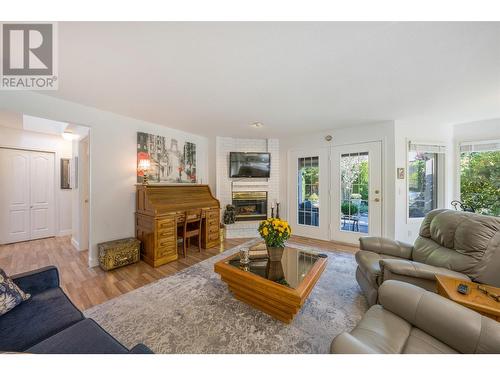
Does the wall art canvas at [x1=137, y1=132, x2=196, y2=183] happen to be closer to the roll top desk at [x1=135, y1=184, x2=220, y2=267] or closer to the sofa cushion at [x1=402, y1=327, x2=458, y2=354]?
the roll top desk at [x1=135, y1=184, x2=220, y2=267]

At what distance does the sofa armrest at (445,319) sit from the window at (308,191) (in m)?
3.13

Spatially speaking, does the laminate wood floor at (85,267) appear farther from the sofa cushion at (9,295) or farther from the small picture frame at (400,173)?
the small picture frame at (400,173)

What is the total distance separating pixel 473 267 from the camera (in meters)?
1.53

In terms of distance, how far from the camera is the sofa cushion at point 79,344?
35.7 inches

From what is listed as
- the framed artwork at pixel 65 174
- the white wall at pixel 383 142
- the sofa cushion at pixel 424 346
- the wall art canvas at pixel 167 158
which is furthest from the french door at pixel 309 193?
the framed artwork at pixel 65 174

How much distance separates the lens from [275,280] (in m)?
1.73

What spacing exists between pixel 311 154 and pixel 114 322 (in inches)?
165

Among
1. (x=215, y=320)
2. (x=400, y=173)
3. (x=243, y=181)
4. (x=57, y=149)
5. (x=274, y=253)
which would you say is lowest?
(x=215, y=320)

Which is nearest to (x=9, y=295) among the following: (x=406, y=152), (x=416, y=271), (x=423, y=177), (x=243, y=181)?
(x=416, y=271)

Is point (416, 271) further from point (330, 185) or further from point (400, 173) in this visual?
point (330, 185)

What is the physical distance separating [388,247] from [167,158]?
12.5 feet

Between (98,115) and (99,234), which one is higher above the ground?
(98,115)
